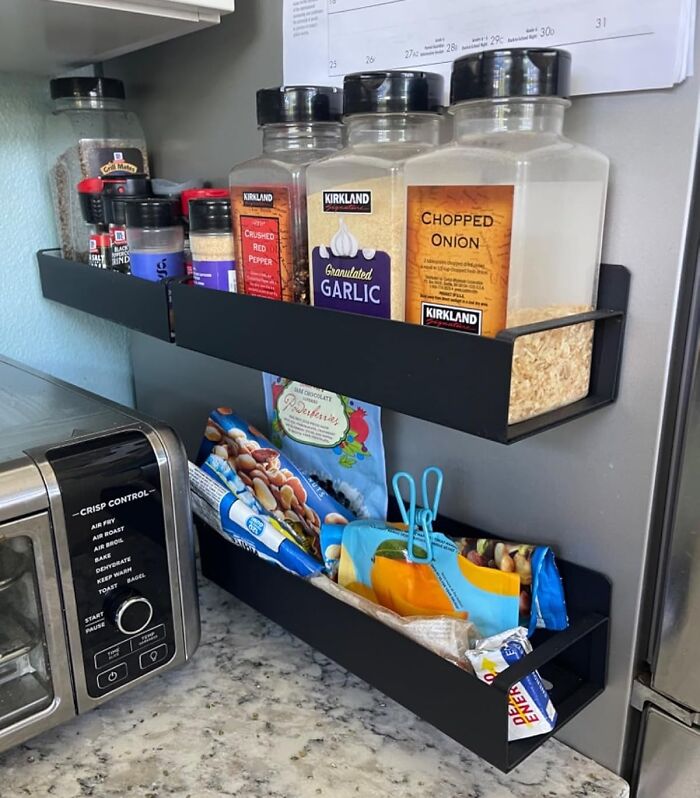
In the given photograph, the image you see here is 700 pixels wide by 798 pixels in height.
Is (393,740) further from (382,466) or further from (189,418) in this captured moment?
(189,418)

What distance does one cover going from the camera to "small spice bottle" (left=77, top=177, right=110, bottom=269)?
880mm

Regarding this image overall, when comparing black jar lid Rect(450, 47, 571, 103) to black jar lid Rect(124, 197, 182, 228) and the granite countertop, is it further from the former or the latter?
the granite countertop

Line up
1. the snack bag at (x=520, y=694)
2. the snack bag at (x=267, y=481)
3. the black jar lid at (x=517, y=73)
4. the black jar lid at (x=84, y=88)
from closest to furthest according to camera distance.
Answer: the black jar lid at (x=517, y=73) → the snack bag at (x=520, y=694) → the snack bag at (x=267, y=481) → the black jar lid at (x=84, y=88)

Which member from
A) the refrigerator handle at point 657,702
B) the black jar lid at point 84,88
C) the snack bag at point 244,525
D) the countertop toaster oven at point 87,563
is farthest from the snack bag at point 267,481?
the black jar lid at point 84,88

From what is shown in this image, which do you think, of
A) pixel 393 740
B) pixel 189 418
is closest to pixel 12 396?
pixel 189 418

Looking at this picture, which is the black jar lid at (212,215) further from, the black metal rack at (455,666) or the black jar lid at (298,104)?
the black metal rack at (455,666)

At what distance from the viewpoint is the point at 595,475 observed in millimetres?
607

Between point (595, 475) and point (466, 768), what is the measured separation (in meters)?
0.29

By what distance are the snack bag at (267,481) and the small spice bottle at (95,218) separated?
239 millimetres

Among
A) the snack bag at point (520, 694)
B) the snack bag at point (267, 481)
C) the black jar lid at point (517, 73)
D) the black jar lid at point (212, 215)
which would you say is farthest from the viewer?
the snack bag at point (267, 481)

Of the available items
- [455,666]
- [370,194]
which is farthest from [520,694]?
[370,194]

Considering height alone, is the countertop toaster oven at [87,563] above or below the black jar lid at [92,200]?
below

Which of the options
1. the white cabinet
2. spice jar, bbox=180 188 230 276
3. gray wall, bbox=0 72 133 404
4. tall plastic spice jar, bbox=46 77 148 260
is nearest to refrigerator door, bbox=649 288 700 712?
spice jar, bbox=180 188 230 276

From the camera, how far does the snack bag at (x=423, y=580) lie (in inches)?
25.2
